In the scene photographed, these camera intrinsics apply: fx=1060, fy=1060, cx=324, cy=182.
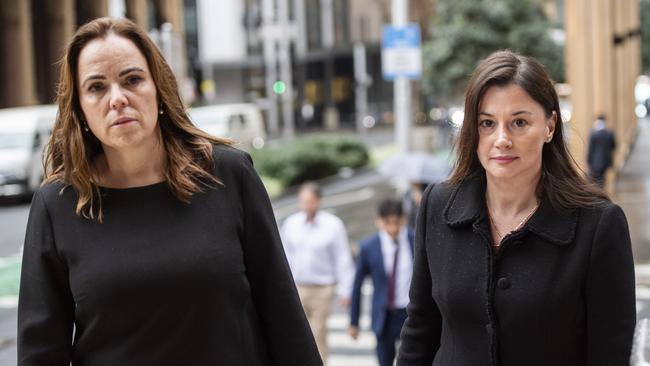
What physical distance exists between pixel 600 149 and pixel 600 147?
5cm

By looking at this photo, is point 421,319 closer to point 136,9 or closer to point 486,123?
point 486,123

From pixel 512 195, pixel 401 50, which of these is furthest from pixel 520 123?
pixel 401 50

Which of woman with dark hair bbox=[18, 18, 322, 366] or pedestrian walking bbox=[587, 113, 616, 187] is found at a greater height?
woman with dark hair bbox=[18, 18, 322, 366]

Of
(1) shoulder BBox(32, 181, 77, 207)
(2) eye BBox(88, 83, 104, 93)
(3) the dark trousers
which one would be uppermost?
(2) eye BBox(88, 83, 104, 93)

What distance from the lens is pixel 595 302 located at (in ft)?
9.88

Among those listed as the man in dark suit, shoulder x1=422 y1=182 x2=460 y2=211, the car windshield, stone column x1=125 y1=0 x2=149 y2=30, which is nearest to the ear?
shoulder x1=422 y1=182 x2=460 y2=211

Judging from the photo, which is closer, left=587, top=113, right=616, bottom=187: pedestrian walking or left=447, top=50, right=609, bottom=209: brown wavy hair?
left=447, top=50, right=609, bottom=209: brown wavy hair

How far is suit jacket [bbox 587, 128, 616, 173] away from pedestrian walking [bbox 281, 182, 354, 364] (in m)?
12.4

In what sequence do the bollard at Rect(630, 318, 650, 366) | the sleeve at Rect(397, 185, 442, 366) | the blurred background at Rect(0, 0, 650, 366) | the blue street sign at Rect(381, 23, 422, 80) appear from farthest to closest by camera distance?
the blurred background at Rect(0, 0, 650, 366) → the blue street sign at Rect(381, 23, 422, 80) → the sleeve at Rect(397, 185, 442, 366) → the bollard at Rect(630, 318, 650, 366)

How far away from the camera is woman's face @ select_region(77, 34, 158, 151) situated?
9.60 ft

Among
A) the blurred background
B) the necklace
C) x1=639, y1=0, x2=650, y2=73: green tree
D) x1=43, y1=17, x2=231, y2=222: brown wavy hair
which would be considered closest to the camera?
x1=43, y1=17, x2=231, y2=222: brown wavy hair

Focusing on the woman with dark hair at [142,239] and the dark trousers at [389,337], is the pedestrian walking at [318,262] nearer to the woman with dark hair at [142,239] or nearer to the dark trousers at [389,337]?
the dark trousers at [389,337]

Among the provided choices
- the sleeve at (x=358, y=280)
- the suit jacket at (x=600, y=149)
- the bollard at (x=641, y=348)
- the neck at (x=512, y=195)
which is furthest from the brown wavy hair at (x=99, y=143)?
the suit jacket at (x=600, y=149)

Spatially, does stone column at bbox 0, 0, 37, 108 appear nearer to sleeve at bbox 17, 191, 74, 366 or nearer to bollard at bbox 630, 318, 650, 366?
sleeve at bbox 17, 191, 74, 366
